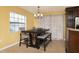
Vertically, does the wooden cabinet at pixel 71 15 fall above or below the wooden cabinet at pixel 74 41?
above

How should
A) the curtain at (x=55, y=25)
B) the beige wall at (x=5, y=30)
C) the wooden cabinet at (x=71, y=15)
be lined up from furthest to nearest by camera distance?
the curtain at (x=55, y=25), the wooden cabinet at (x=71, y=15), the beige wall at (x=5, y=30)

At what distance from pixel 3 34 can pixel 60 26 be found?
444 cm

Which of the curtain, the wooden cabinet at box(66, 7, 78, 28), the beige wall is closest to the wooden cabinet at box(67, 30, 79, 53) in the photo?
the wooden cabinet at box(66, 7, 78, 28)

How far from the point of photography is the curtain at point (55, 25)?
25.1 feet

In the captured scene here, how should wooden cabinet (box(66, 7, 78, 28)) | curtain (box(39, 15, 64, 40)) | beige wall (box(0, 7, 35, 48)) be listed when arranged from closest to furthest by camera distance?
beige wall (box(0, 7, 35, 48))
wooden cabinet (box(66, 7, 78, 28))
curtain (box(39, 15, 64, 40))

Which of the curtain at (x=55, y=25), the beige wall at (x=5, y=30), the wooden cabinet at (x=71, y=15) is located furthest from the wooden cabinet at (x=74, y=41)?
the curtain at (x=55, y=25)

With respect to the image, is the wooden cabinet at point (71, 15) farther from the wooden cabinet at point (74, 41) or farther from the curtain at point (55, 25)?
the wooden cabinet at point (74, 41)

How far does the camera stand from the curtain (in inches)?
302

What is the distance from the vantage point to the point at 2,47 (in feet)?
14.5

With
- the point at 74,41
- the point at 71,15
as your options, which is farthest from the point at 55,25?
the point at 74,41

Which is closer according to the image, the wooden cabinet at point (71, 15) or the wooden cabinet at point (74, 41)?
the wooden cabinet at point (74, 41)

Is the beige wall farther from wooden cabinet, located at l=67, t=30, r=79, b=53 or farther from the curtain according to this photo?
the curtain
